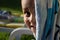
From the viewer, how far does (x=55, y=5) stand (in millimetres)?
591

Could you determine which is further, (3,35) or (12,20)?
(12,20)

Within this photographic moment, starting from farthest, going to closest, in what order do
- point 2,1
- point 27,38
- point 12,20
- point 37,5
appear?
point 2,1 < point 12,20 < point 27,38 < point 37,5

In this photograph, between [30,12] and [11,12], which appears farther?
[11,12]

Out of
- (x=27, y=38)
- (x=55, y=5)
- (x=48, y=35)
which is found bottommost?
(x=27, y=38)

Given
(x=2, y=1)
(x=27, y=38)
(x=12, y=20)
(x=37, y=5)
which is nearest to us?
(x=37, y=5)

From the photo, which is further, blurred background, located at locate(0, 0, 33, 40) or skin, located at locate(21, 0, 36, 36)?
blurred background, located at locate(0, 0, 33, 40)

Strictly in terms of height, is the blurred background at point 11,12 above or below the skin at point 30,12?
below

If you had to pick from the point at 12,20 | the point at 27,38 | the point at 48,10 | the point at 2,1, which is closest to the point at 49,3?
the point at 48,10

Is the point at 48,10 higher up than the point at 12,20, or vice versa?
the point at 48,10

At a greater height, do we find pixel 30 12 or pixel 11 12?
pixel 30 12

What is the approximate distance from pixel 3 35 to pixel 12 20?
40 centimetres

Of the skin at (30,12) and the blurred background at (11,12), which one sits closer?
the skin at (30,12)

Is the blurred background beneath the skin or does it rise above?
beneath

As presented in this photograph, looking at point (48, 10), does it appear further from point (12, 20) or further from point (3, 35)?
point (12, 20)
